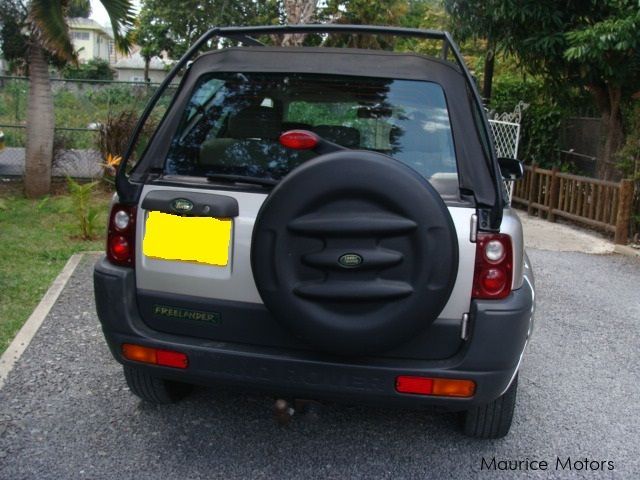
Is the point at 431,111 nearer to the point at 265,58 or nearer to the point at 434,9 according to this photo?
the point at 265,58

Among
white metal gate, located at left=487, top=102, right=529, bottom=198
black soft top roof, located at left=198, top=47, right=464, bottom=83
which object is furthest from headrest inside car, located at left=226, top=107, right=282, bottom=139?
white metal gate, located at left=487, top=102, right=529, bottom=198

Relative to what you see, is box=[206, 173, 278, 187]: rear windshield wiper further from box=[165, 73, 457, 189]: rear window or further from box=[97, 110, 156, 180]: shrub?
box=[97, 110, 156, 180]: shrub

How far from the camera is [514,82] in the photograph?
1478 centimetres

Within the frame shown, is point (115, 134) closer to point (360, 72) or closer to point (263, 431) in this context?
point (263, 431)

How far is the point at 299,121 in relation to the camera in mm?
3307

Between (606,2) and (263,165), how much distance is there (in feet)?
25.1

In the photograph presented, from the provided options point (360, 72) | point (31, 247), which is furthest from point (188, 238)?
point (31, 247)

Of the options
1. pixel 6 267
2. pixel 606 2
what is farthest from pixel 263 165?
pixel 606 2

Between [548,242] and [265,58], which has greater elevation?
[265,58]

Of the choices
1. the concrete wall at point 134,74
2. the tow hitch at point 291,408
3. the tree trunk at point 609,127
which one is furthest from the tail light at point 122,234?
the concrete wall at point 134,74

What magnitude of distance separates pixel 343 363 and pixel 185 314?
2.27 ft

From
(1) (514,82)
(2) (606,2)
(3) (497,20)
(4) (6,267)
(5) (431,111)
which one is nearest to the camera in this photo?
(5) (431,111)

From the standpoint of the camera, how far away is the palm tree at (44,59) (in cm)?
891

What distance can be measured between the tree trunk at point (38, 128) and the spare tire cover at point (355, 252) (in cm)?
821
